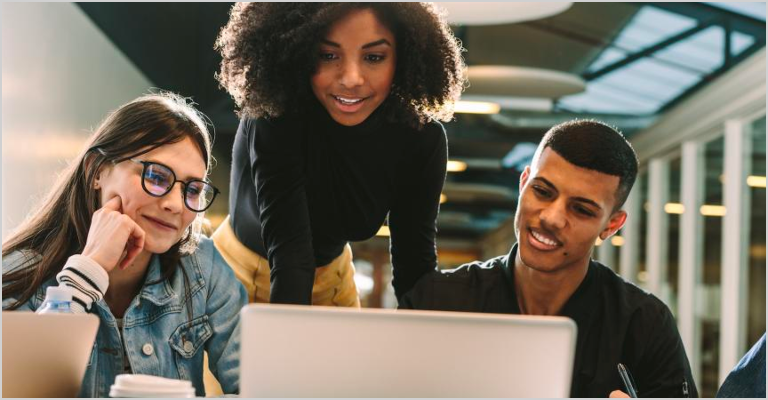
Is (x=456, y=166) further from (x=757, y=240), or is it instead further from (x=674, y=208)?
(x=757, y=240)

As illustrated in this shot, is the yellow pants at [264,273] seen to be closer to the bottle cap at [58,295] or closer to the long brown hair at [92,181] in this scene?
the long brown hair at [92,181]

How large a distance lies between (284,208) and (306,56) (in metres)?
0.40

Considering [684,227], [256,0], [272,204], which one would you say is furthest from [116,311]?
[684,227]

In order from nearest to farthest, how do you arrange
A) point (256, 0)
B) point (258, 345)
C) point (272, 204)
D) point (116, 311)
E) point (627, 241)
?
point (258, 345)
point (116, 311)
point (272, 204)
point (256, 0)
point (627, 241)

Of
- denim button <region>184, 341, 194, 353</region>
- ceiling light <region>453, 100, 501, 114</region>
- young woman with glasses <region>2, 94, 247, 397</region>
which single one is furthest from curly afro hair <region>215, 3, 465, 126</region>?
ceiling light <region>453, 100, 501, 114</region>

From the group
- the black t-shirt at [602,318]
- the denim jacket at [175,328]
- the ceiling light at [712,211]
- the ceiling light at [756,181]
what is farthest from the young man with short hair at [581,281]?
the ceiling light at [712,211]

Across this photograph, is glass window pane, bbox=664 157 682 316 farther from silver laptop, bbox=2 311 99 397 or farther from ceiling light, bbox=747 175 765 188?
silver laptop, bbox=2 311 99 397

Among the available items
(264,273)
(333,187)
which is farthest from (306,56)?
(264,273)

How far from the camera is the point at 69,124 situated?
5352 mm

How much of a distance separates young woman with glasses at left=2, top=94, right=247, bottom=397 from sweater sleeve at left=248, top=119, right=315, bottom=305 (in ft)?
0.43

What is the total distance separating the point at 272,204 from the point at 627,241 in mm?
7757

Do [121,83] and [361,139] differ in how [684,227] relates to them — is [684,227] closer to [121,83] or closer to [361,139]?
[121,83]

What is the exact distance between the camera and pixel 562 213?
2148mm

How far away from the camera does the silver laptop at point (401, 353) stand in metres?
1.12
